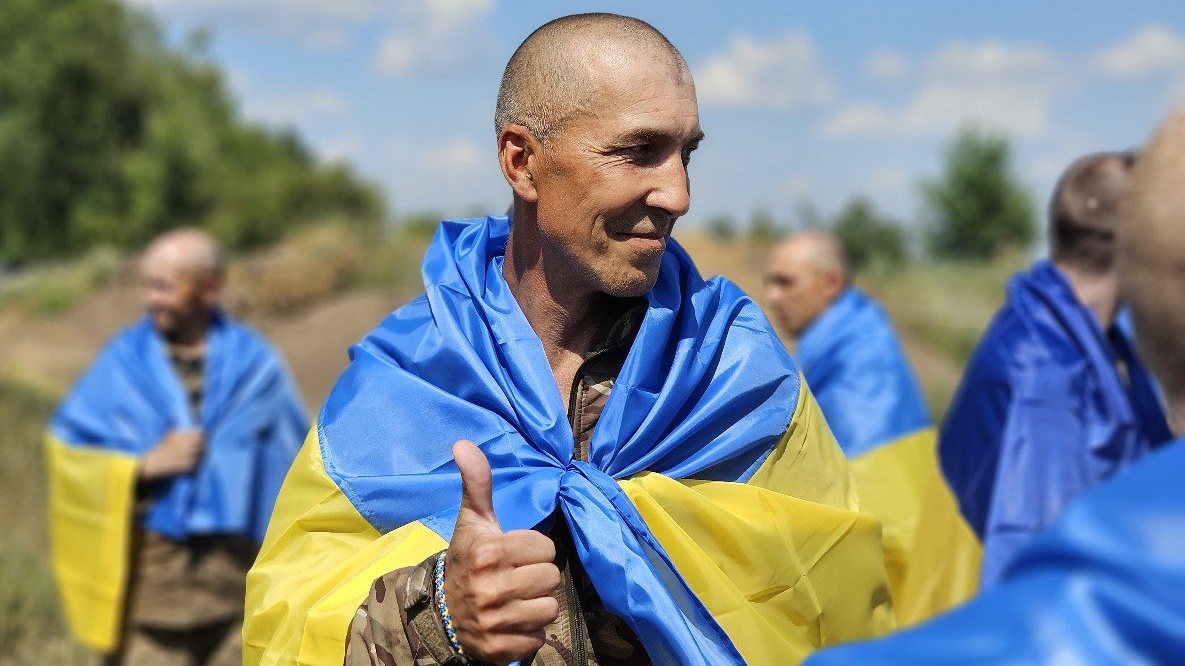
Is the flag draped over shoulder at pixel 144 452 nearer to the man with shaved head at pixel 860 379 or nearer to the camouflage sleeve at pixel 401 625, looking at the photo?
the man with shaved head at pixel 860 379

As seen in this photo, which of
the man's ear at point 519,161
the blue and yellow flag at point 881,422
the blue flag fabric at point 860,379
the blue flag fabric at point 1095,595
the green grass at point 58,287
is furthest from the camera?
the green grass at point 58,287

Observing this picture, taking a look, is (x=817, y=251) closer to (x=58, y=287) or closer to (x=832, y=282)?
(x=832, y=282)

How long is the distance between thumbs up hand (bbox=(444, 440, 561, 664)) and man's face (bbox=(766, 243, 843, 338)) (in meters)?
4.50

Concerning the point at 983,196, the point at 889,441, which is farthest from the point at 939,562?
the point at 983,196

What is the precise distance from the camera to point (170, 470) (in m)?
6.23

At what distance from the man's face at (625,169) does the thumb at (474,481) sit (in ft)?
2.05

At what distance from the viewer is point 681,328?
284cm

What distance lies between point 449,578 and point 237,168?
36867 millimetres

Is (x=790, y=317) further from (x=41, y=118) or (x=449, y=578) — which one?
(x=41, y=118)

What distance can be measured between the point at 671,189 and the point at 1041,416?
2.44m

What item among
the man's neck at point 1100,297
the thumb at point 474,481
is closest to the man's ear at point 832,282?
the man's neck at point 1100,297

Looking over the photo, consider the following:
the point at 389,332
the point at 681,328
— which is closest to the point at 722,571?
the point at 681,328

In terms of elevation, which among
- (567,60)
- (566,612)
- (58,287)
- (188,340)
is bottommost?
(58,287)

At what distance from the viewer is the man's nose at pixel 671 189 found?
8.82ft
